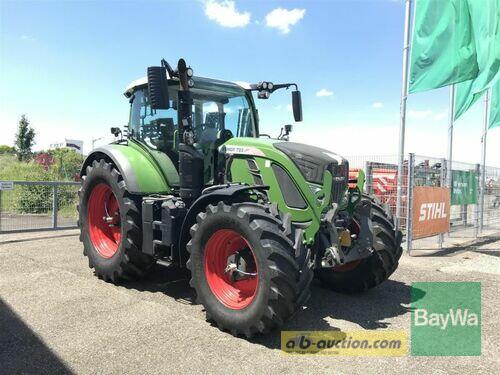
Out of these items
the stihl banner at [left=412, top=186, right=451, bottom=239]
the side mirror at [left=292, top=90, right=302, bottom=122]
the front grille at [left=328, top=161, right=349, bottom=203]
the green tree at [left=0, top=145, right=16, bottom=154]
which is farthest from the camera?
the green tree at [left=0, top=145, right=16, bottom=154]

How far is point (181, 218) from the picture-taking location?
479 cm

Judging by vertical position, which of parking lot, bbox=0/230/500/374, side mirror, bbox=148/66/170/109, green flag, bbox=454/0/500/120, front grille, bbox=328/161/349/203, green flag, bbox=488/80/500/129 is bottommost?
parking lot, bbox=0/230/500/374

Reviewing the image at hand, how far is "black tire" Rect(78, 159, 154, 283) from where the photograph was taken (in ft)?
17.3

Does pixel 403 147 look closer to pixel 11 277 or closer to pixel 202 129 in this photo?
pixel 202 129

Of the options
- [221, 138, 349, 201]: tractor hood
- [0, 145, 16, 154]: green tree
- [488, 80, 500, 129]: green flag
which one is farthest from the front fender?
[0, 145, 16, 154]: green tree

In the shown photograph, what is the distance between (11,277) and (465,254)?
26.1 ft

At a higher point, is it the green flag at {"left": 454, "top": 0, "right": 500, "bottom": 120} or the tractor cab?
the green flag at {"left": 454, "top": 0, "right": 500, "bottom": 120}

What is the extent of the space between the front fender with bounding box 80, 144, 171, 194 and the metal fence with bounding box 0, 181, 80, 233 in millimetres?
4635

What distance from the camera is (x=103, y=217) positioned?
6.16 meters

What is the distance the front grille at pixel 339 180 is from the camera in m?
4.49

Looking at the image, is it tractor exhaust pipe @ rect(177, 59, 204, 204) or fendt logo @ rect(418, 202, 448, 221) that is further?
fendt logo @ rect(418, 202, 448, 221)

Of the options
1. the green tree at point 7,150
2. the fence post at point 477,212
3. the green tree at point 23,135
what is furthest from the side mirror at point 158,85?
the green tree at point 23,135

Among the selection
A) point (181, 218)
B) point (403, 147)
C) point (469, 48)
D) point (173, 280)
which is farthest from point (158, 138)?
point (469, 48)

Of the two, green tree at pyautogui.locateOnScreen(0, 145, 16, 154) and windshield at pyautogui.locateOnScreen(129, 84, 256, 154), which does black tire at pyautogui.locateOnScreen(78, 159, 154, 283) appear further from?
green tree at pyautogui.locateOnScreen(0, 145, 16, 154)
